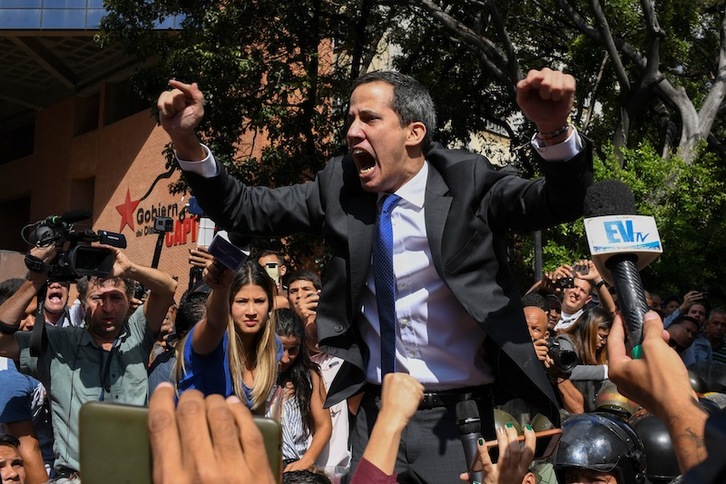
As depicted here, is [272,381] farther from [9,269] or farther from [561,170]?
[9,269]

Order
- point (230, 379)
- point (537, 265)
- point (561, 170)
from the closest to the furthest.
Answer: point (561, 170) → point (230, 379) → point (537, 265)

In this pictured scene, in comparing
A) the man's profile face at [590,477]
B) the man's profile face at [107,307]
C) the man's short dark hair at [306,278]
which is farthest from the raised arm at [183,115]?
the man's short dark hair at [306,278]

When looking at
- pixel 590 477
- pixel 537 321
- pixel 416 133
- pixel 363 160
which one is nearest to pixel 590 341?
pixel 537 321

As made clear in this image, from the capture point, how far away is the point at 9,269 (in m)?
19.8

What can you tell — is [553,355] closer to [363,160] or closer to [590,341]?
[363,160]

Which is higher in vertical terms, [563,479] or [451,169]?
[451,169]

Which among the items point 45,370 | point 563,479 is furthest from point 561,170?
point 45,370

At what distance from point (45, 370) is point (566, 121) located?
11.4 feet

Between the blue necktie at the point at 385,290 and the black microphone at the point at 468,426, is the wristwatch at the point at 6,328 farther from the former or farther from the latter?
the black microphone at the point at 468,426

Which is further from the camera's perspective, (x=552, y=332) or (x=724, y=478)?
(x=552, y=332)

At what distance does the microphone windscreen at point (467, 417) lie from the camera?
3.44 meters

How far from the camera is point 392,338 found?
359 cm

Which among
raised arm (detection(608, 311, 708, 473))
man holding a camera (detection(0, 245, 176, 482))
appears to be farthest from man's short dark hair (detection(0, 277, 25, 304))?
raised arm (detection(608, 311, 708, 473))

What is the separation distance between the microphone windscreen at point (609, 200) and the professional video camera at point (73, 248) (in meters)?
3.25
